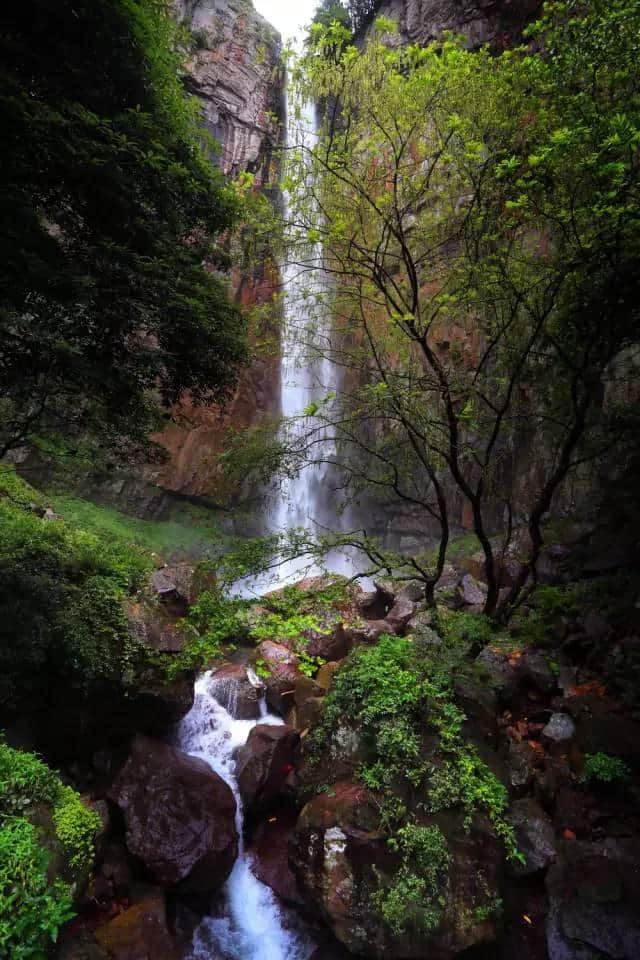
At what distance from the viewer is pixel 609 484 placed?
23.4 ft

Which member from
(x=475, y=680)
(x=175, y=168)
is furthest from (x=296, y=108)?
(x=475, y=680)

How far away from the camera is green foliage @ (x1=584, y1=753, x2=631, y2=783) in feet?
14.2

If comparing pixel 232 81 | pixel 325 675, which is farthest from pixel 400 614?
pixel 232 81

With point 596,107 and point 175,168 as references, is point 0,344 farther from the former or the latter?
point 596,107

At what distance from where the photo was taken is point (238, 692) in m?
7.56

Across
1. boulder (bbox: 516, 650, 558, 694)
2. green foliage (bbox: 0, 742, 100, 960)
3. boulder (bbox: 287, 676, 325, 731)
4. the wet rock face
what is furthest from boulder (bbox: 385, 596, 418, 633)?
the wet rock face

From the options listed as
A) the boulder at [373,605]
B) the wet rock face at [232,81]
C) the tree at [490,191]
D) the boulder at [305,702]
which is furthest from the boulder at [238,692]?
the wet rock face at [232,81]

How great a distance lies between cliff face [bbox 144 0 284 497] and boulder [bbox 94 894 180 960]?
40.5 feet

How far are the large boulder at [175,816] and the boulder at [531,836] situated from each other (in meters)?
3.06

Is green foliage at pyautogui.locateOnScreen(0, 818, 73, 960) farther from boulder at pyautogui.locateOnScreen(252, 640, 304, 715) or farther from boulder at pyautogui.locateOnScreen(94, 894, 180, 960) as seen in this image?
boulder at pyautogui.locateOnScreen(252, 640, 304, 715)

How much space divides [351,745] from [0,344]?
16.9 feet

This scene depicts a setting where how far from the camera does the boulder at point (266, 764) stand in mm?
5828

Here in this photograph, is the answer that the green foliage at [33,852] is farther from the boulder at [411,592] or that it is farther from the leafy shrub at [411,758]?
the boulder at [411,592]

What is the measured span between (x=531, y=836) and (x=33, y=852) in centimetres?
417
